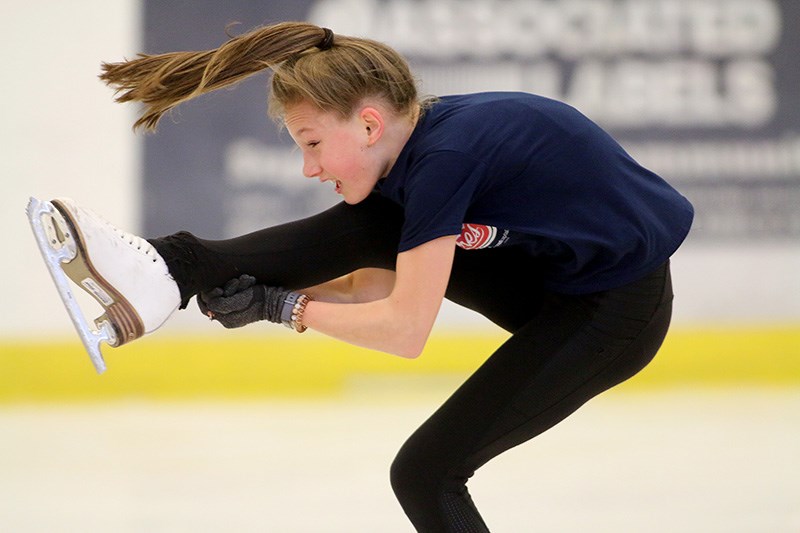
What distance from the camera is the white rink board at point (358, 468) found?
131 inches

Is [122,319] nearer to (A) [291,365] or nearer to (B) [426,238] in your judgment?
(B) [426,238]

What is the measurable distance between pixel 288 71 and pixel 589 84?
445 cm

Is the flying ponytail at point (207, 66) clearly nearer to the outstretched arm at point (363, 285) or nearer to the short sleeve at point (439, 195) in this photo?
the short sleeve at point (439, 195)

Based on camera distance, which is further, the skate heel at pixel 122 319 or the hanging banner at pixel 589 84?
the hanging banner at pixel 589 84

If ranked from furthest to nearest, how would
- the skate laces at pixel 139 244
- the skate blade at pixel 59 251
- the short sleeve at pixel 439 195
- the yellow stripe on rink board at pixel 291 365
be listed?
the yellow stripe on rink board at pixel 291 365, the skate laces at pixel 139 244, the skate blade at pixel 59 251, the short sleeve at pixel 439 195

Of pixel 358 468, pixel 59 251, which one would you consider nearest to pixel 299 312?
pixel 59 251

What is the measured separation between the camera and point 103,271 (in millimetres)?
2043

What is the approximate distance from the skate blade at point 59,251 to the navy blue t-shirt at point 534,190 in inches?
24.9

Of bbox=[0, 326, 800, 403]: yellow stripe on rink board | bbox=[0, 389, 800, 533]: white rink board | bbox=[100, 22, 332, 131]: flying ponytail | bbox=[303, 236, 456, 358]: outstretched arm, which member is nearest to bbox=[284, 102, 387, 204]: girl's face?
bbox=[100, 22, 332, 131]: flying ponytail

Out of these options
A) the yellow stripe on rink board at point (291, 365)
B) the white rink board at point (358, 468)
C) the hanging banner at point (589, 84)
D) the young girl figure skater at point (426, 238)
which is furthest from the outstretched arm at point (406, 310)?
the hanging banner at point (589, 84)

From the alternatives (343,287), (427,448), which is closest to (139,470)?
(343,287)

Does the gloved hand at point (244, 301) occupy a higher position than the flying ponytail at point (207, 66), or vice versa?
the flying ponytail at point (207, 66)

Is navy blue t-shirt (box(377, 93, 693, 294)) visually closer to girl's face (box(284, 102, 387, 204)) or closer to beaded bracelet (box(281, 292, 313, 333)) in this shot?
girl's face (box(284, 102, 387, 204))

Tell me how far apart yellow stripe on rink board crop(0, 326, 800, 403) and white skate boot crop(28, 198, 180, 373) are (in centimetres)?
376
